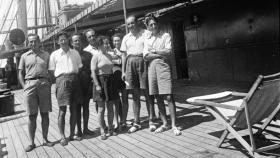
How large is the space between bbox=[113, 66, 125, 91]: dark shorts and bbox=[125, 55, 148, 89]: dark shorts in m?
0.12

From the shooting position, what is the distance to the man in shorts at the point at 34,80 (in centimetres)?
516

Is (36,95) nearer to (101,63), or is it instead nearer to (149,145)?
(101,63)

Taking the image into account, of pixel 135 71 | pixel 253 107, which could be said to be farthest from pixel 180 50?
pixel 253 107

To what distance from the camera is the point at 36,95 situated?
17.1 feet

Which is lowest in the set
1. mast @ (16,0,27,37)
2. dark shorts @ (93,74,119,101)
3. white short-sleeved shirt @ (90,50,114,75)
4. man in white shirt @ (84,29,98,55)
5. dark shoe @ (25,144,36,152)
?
dark shoe @ (25,144,36,152)

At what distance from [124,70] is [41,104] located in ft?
4.85

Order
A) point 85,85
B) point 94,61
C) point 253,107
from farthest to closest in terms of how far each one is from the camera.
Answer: point 85,85
point 94,61
point 253,107

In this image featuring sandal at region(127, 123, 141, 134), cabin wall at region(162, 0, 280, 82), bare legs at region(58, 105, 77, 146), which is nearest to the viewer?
bare legs at region(58, 105, 77, 146)

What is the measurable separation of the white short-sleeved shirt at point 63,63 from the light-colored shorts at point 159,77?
1233mm

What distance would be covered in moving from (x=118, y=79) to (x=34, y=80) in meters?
1.39

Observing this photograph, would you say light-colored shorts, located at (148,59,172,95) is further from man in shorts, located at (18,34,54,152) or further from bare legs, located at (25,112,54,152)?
bare legs, located at (25,112,54,152)

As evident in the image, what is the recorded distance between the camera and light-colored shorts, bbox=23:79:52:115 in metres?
5.15

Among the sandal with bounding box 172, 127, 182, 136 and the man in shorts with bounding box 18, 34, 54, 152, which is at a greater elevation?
the man in shorts with bounding box 18, 34, 54, 152

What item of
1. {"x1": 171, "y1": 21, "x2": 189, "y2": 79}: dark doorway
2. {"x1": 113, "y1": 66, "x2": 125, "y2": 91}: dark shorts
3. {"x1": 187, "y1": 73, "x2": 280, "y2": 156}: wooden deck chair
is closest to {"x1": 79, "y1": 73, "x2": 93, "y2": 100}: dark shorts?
{"x1": 113, "y1": 66, "x2": 125, "y2": 91}: dark shorts
